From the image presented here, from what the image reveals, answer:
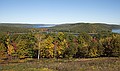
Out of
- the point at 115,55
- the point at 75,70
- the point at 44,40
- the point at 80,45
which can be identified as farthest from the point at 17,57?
the point at 75,70

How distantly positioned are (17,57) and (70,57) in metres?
15.9

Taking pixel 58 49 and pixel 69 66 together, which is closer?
pixel 69 66

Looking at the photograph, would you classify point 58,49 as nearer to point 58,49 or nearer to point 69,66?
point 58,49

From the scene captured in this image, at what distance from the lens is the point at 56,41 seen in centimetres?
6419

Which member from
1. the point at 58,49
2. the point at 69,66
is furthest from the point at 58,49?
the point at 69,66

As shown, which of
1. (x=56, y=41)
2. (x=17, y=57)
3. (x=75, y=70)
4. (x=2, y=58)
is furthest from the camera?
(x=56, y=41)

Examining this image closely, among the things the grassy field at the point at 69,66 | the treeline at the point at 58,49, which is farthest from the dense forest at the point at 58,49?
the grassy field at the point at 69,66

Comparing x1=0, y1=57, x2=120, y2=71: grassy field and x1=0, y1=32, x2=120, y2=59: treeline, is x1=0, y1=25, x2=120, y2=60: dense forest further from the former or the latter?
x1=0, y1=57, x2=120, y2=71: grassy field

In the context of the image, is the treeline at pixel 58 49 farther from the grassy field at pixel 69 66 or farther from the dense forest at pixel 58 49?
the grassy field at pixel 69 66

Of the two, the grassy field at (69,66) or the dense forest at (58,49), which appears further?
the dense forest at (58,49)

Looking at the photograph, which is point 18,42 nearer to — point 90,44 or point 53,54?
point 53,54

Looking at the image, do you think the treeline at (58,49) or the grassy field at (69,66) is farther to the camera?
the treeline at (58,49)

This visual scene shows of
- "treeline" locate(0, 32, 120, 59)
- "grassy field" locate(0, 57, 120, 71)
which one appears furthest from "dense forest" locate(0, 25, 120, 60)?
"grassy field" locate(0, 57, 120, 71)

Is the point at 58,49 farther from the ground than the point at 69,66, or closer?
closer
